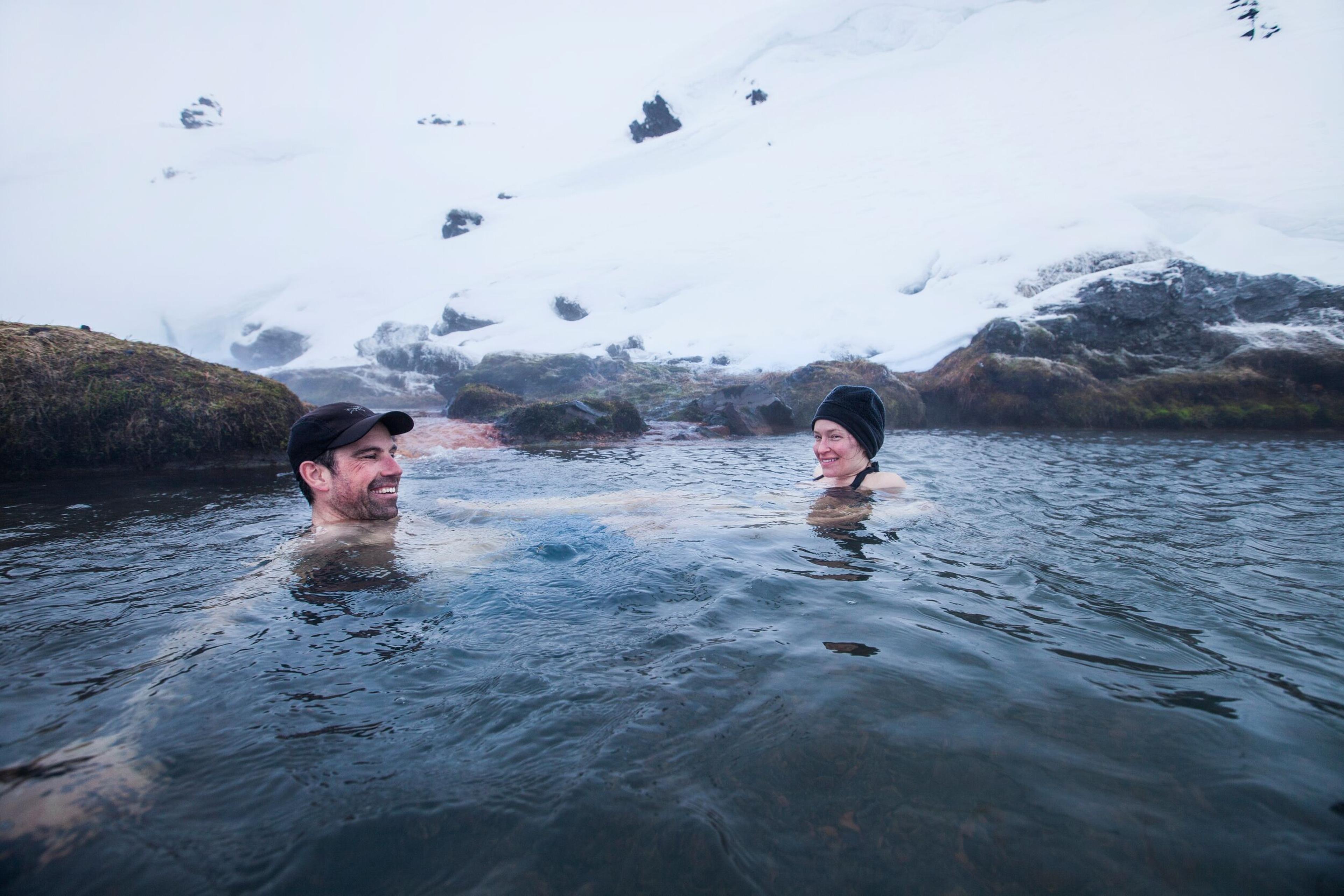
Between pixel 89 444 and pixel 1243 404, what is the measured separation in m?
18.6

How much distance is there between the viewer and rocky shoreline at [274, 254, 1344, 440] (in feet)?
38.0

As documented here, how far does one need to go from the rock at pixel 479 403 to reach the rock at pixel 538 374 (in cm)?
524

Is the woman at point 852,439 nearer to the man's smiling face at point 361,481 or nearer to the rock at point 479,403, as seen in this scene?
the man's smiling face at point 361,481

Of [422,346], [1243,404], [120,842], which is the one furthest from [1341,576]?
[422,346]

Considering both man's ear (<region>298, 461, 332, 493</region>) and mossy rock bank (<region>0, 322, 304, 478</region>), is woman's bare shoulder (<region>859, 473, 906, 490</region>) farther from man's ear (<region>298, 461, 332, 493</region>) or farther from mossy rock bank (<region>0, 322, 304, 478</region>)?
mossy rock bank (<region>0, 322, 304, 478</region>)

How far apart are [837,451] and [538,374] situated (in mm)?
17617

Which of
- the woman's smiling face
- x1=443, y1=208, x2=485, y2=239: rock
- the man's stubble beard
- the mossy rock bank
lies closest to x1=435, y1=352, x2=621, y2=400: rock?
the mossy rock bank

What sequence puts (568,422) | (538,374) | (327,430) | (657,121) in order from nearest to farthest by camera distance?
(327,430), (568,422), (538,374), (657,121)

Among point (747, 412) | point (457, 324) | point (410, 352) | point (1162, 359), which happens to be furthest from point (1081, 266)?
point (457, 324)

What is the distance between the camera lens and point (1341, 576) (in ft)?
10.8

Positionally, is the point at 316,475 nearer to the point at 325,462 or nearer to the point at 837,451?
the point at 325,462

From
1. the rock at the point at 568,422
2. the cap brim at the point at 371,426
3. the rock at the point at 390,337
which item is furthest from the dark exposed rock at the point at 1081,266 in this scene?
the rock at the point at 390,337

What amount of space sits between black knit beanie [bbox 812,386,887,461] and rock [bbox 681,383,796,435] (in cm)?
802

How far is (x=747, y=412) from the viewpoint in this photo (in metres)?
14.3
